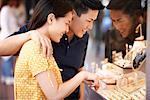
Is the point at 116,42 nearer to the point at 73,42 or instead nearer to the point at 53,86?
the point at 73,42

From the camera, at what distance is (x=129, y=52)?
163cm

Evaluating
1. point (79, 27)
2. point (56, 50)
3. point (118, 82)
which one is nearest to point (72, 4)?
point (79, 27)

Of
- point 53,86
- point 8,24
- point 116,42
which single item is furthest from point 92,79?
point 8,24

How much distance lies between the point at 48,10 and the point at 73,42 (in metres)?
0.33

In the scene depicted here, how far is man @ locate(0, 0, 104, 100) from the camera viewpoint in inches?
64.4

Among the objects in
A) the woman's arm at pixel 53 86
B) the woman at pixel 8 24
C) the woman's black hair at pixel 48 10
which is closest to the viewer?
the woman's arm at pixel 53 86

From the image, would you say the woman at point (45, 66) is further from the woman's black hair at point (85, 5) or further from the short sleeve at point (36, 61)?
the woman's black hair at point (85, 5)

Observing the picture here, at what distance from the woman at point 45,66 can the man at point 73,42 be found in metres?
0.05

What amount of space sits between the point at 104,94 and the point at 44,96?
0.27 meters

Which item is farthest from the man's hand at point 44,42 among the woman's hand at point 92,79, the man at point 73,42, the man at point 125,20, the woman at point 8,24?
the woman at point 8,24

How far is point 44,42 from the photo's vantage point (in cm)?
154

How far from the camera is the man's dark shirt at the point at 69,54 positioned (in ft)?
6.08

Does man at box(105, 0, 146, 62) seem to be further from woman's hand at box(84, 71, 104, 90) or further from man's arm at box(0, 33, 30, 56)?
man's arm at box(0, 33, 30, 56)

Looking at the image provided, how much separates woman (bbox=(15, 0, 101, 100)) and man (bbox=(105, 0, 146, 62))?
0.73ft
